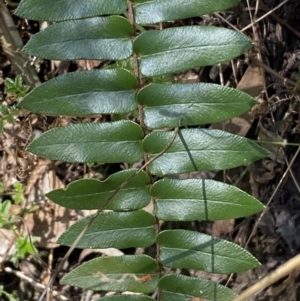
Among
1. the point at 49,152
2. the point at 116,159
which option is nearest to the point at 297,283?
the point at 116,159

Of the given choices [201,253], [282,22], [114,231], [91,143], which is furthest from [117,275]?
[282,22]

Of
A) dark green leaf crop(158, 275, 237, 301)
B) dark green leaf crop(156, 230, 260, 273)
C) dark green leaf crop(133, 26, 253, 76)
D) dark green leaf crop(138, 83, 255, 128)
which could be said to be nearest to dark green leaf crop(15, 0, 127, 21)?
dark green leaf crop(133, 26, 253, 76)

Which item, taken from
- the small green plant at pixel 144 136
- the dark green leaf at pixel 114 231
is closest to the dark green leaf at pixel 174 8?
the small green plant at pixel 144 136

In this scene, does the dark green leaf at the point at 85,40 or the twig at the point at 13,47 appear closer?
the dark green leaf at the point at 85,40

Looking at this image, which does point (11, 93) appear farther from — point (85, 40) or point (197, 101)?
point (197, 101)

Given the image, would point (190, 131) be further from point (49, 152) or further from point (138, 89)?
point (49, 152)

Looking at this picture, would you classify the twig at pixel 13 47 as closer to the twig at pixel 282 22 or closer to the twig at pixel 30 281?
the twig at pixel 30 281
